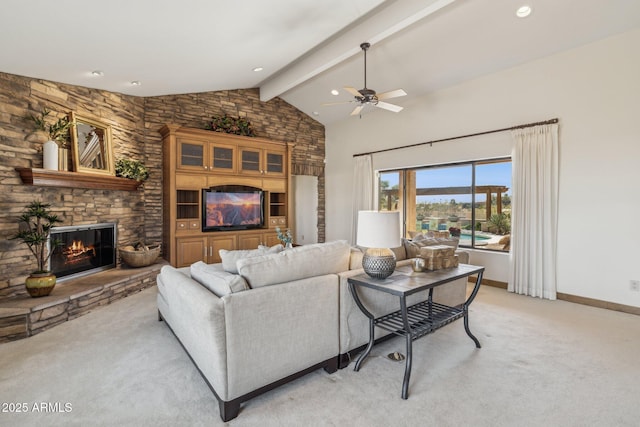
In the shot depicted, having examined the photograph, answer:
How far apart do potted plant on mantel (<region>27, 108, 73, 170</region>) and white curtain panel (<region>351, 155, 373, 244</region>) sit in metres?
4.96

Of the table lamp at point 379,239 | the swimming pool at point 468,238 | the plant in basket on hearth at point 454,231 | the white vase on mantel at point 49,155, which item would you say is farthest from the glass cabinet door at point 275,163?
the table lamp at point 379,239

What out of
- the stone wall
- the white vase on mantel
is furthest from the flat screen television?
the white vase on mantel

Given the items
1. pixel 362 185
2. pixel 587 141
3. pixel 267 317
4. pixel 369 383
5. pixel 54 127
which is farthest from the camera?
pixel 362 185

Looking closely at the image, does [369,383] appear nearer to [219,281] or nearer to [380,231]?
[380,231]

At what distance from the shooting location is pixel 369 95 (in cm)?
390

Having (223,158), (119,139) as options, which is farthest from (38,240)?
(223,158)

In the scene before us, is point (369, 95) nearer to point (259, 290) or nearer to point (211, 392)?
point (259, 290)

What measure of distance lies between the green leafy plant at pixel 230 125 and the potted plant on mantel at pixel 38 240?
9.63ft

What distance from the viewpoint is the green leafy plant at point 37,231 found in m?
3.24

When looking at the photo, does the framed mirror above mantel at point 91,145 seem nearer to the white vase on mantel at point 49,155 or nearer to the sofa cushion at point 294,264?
the white vase on mantel at point 49,155

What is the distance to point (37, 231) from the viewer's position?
3332 millimetres

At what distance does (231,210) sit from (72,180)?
2467mm

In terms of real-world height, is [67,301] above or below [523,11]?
below

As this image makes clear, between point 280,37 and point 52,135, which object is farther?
point 280,37
